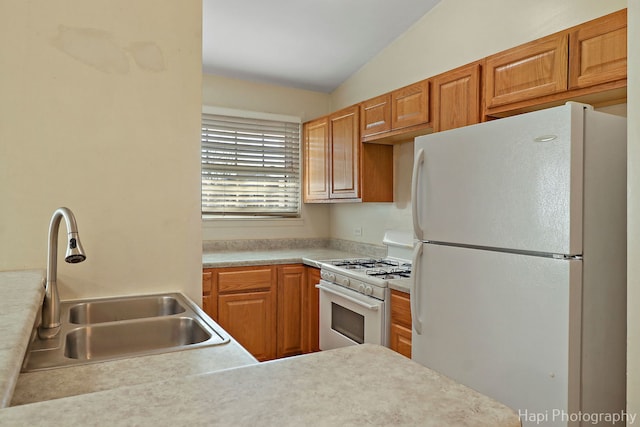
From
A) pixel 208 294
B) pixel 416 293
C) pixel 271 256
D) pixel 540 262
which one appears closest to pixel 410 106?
pixel 416 293

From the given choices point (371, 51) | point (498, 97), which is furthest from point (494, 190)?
point (371, 51)

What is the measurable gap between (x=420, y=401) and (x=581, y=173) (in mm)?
1376

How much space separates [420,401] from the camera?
18.5 inches

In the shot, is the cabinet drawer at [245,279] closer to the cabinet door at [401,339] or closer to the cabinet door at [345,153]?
the cabinet door at [345,153]

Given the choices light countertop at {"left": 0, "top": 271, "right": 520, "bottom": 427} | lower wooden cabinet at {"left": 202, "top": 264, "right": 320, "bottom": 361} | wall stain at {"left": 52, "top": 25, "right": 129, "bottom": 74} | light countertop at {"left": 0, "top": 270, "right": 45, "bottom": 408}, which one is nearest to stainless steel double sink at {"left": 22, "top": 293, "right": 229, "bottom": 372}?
light countertop at {"left": 0, "top": 270, "right": 45, "bottom": 408}

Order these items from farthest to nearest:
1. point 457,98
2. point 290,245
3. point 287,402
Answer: point 290,245
point 457,98
point 287,402

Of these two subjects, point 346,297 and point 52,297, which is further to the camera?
point 346,297

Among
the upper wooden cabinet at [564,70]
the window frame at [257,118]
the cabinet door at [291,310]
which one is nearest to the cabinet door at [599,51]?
the upper wooden cabinet at [564,70]

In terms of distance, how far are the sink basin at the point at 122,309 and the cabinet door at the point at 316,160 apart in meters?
2.19

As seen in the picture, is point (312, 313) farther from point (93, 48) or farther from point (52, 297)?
point (93, 48)

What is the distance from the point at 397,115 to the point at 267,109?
1505 mm

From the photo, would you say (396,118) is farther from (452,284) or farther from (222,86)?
(222,86)

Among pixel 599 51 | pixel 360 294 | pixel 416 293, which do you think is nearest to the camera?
pixel 599 51

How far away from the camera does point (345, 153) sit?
134 inches
